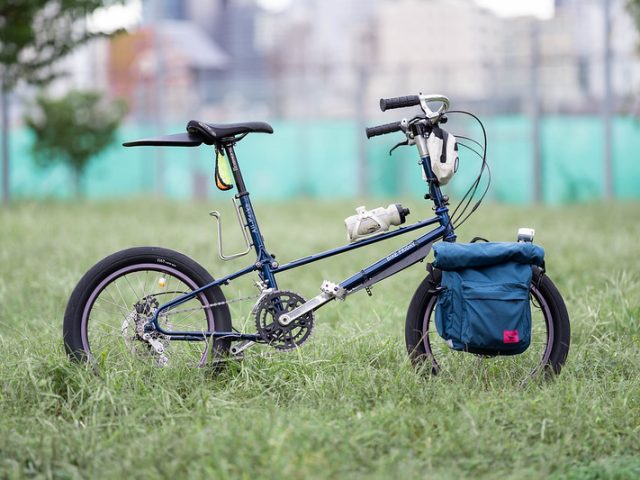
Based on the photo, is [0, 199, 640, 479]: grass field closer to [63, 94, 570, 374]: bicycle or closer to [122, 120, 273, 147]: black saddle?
[63, 94, 570, 374]: bicycle

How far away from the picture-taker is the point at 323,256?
440 cm

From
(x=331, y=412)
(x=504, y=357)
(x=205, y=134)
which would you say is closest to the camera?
(x=331, y=412)

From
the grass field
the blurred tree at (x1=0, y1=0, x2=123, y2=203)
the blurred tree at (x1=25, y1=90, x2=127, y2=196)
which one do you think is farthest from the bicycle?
the blurred tree at (x1=25, y1=90, x2=127, y2=196)

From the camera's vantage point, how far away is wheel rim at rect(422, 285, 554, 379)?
448 centimetres

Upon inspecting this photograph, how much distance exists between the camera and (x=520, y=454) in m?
3.66

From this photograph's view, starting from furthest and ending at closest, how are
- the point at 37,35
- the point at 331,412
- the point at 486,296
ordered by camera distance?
the point at 37,35 → the point at 486,296 → the point at 331,412

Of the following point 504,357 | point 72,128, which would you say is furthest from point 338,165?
point 504,357

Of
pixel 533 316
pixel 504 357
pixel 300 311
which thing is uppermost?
pixel 300 311

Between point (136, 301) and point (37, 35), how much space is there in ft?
31.7

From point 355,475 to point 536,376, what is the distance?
4.51 ft

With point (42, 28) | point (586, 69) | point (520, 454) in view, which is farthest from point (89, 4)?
point (520, 454)

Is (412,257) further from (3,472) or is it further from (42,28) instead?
(42,28)

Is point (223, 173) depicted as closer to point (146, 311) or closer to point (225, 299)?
point (225, 299)

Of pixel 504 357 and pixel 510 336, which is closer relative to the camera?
pixel 510 336
